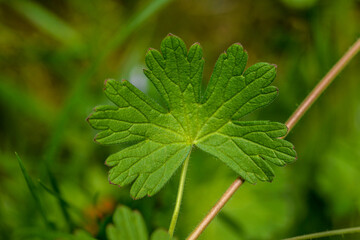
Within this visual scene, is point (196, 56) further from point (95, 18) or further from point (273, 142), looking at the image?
point (95, 18)

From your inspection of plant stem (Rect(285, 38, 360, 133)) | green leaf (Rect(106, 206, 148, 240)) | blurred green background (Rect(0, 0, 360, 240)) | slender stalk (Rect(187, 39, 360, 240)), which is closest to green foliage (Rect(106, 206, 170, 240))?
green leaf (Rect(106, 206, 148, 240))

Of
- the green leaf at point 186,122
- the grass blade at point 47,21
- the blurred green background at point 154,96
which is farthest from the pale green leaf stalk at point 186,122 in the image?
the grass blade at point 47,21

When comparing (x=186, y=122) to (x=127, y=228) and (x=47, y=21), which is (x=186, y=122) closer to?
(x=127, y=228)

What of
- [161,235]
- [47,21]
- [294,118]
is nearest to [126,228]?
[161,235]

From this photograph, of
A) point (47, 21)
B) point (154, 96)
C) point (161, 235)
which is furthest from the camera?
point (47, 21)

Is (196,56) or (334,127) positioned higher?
(196,56)

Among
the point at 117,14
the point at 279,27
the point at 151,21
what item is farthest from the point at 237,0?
the point at 117,14

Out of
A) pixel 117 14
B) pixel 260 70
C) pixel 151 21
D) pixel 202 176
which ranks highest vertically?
pixel 117 14
